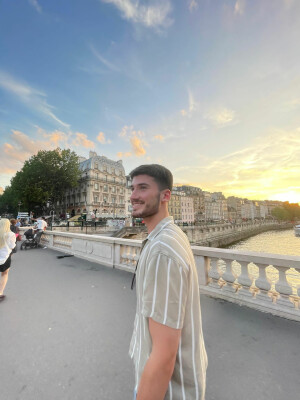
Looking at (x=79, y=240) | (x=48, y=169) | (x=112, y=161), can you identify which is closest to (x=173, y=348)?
(x=79, y=240)

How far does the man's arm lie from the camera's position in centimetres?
75

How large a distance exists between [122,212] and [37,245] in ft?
151

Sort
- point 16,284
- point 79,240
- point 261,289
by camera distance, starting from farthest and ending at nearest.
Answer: point 79,240
point 16,284
point 261,289

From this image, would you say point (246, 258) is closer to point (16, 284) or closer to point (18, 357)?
point (18, 357)

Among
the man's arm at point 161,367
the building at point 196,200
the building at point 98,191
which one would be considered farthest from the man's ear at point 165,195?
the building at point 196,200

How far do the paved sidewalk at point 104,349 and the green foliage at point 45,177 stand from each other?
39159mm

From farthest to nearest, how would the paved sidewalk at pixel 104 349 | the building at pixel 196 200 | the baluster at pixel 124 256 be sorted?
the building at pixel 196 200, the baluster at pixel 124 256, the paved sidewalk at pixel 104 349

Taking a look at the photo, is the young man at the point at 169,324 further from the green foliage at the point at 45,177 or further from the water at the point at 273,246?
the green foliage at the point at 45,177

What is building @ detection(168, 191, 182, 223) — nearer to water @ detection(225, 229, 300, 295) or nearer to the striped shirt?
water @ detection(225, 229, 300, 295)

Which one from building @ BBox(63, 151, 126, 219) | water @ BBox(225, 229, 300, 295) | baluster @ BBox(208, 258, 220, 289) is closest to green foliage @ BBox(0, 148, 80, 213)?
building @ BBox(63, 151, 126, 219)

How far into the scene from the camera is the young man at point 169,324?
2.50ft

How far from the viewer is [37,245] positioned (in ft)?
35.3

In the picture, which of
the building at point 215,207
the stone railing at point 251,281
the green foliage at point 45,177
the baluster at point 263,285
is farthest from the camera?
the building at point 215,207

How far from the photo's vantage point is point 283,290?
300cm
